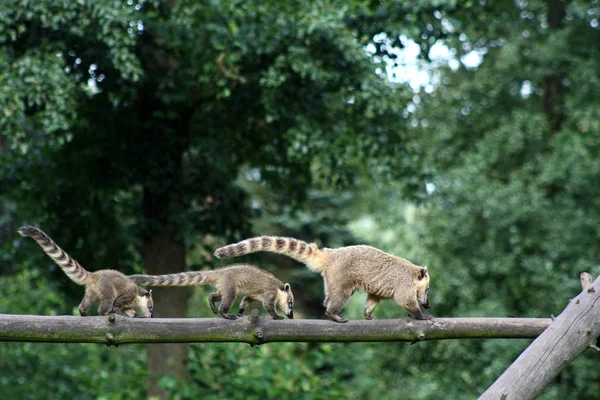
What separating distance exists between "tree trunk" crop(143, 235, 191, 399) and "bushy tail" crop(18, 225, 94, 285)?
4.05 meters

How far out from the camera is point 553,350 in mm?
5262

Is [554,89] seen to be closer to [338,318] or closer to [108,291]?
[338,318]

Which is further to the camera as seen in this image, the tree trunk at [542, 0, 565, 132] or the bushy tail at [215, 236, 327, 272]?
the tree trunk at [542, 0, 565, 132]

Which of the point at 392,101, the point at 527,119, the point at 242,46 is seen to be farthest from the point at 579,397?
the point at 242,46

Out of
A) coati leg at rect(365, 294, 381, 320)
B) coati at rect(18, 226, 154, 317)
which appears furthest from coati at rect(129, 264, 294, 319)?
coati leg at rect(365, 294, 381, 320)

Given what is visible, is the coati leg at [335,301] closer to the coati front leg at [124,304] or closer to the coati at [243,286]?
the coati at [243,286]

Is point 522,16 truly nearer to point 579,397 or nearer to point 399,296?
point 579,397

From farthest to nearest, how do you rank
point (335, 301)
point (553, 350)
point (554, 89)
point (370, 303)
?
point (554, 89) → point (370, 303) → point (335, 301) → point (553, 350)

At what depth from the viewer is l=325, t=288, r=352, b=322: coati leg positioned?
18.6ft

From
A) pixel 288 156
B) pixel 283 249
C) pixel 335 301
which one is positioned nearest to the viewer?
pixel 283 249

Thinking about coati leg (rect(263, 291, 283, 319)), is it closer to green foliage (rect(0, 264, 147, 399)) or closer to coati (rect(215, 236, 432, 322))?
coati (rect(215, 236, 432, 322))

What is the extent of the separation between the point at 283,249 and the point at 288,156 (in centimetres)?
305

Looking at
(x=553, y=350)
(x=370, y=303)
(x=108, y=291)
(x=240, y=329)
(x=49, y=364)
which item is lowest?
(x=49, y=364)

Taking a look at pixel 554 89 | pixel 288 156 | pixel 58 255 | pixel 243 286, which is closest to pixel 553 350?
pixel 243 286
